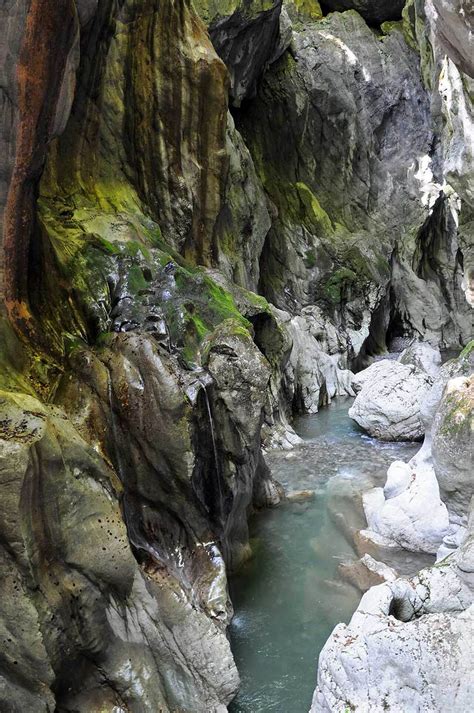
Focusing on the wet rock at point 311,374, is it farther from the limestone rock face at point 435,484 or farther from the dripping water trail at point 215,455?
the dripping water trail at point 215,455

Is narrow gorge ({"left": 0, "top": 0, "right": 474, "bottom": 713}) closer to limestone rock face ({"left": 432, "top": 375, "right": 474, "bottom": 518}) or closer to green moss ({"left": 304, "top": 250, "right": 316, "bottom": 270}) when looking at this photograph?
limestone rock face ({"left": 432, "top": 375, "right": 474, "bottom": 518})

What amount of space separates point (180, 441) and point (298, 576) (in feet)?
10.4

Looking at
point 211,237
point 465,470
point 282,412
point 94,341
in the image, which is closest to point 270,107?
point 211,237

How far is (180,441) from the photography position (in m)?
7.54

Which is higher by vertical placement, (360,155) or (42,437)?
(360,155)

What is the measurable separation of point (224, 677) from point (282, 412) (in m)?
10.5

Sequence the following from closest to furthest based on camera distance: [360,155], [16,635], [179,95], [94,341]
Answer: [16,635] → [94,341] → [179,95] → [360,155]

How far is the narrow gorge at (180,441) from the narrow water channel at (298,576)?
0.04m

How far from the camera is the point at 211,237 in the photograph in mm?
14875

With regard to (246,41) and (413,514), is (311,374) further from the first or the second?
(246,41)

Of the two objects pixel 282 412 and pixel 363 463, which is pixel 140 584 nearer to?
pixel 363 463

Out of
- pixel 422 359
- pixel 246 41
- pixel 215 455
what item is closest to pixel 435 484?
pixel 215 455

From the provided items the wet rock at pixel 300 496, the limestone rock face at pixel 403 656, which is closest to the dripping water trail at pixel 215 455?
the limestone rock face at pixel 403 656

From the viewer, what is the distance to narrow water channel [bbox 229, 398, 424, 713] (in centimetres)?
684
